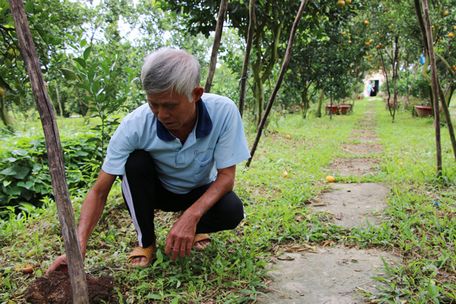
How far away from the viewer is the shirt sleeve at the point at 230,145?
200 centimetres

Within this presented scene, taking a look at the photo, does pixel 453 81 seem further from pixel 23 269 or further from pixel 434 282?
pixel 23 269

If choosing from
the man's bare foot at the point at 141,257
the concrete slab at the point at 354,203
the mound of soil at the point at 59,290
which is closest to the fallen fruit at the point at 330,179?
the concrete slab at the point at 354,203

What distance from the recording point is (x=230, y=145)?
200 centimetres

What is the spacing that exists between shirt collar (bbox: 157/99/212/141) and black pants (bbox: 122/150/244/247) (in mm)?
145

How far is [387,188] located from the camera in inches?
147

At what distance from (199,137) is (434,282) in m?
1.31

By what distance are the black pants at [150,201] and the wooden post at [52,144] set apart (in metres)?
0.69

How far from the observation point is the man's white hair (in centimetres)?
166

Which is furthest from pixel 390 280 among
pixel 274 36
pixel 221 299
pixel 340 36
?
pixel 340 36

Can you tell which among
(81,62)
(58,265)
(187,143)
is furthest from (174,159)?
(81,62)

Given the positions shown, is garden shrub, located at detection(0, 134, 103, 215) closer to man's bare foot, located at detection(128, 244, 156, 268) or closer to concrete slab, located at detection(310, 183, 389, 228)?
man's bare foot, located at detection(128, 244, 156, 268)

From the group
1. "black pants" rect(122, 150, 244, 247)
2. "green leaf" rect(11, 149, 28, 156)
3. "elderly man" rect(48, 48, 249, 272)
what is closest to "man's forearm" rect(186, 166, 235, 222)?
"elderly man" rect(48, 48, 249, 272)

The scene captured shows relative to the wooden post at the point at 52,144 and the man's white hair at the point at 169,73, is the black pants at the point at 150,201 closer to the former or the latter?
the man's white hair at the point at 169,73

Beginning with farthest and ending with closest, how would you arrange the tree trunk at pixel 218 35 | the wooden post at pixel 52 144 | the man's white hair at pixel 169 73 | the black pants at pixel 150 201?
the tree trunk at pixel 218 35 → the black pants at pixel 150 201 → the man's white hair at pixel 169 73 → the wooden post at pixel 52 144
